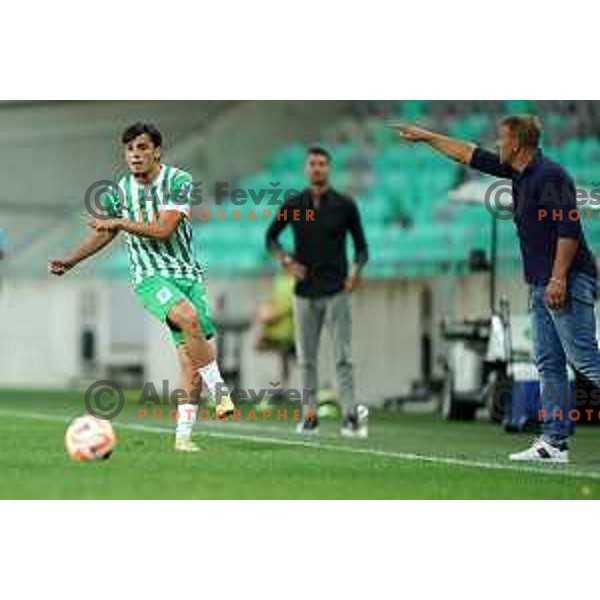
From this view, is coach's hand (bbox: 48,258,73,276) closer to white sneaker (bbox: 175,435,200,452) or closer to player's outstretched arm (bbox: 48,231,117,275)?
player's outstretched arm (bbox: 48,231,117,275)

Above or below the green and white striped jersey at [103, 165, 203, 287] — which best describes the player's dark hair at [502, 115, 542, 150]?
above

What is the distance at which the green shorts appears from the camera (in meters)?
10.3

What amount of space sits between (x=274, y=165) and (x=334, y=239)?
1012 centimetres

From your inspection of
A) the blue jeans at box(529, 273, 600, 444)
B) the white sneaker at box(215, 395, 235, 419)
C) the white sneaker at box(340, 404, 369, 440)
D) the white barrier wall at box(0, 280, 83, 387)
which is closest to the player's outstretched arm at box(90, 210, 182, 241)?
the white sneaker at box(215, 395, 235, 419)

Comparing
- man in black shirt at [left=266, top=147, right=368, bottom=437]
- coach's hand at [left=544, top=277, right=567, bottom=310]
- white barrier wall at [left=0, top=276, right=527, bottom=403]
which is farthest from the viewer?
white barrier wall at [left=0, top=276, right=527, bottom=403]

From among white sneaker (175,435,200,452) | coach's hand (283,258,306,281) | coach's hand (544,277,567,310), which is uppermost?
coach's hand (283,258,306,281)

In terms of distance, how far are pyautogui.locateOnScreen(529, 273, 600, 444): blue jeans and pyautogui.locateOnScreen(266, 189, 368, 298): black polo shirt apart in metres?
2.58

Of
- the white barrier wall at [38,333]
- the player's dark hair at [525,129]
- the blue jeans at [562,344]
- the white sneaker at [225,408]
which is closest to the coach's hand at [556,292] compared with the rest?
the blue jeans at [562,344]

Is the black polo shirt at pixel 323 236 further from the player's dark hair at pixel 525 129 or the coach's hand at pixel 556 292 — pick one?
the coach's hand at pixel 556 292

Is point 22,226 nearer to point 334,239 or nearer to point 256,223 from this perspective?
point 256,223

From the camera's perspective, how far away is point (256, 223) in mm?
21938

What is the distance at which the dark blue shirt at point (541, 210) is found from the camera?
970cm

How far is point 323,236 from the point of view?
12828mm
